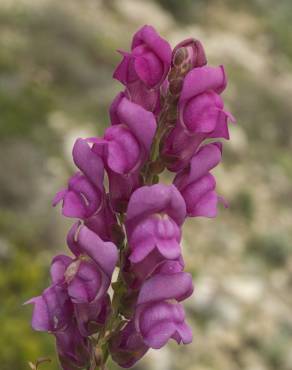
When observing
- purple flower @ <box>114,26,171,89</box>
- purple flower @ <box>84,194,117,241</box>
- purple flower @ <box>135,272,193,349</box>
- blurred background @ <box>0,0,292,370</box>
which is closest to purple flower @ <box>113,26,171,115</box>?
purple flower @ <box>114,26,171,89</box>

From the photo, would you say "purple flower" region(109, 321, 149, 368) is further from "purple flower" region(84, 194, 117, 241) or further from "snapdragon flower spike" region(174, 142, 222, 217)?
"snapdragon flower spike" region(174, 142, 222, 217)

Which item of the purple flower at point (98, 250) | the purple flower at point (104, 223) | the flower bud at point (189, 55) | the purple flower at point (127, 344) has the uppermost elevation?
the flower bud at point (189, 55)

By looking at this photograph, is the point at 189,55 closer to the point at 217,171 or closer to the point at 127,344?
the point at 127,344

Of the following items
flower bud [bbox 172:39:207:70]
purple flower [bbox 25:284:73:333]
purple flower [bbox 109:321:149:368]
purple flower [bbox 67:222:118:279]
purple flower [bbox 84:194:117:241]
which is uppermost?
flower bud [bbox 172:39:207:70]

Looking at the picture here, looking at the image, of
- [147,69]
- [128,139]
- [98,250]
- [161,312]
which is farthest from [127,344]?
[147,69]

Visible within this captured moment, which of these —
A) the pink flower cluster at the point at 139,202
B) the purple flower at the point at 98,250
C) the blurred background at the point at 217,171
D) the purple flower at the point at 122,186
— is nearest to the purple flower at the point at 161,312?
the pink flower cluster at the point at 139,202

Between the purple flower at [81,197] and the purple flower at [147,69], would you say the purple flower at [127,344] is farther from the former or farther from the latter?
the purple flower at [147,69]

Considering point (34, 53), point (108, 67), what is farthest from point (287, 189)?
point (34, 53)
